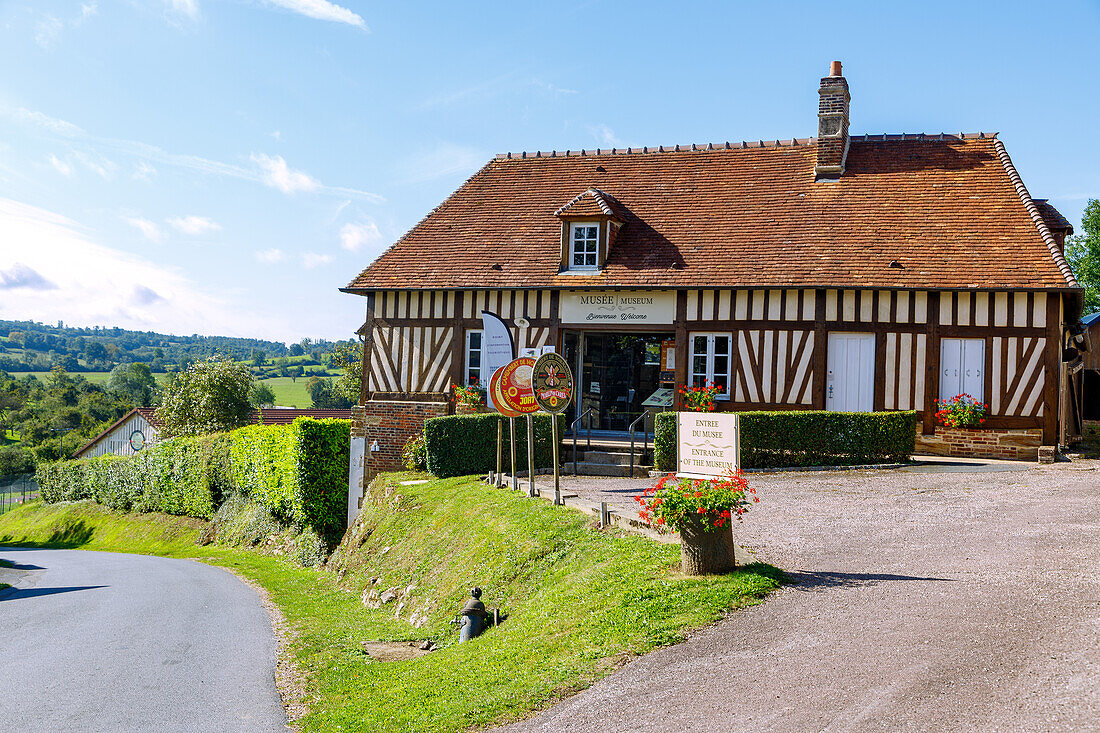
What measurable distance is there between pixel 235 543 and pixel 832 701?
20534mm

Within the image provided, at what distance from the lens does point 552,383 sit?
11.9 meters

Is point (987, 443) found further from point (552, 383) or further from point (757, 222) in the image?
point (552, 383)

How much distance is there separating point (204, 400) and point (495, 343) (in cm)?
1951

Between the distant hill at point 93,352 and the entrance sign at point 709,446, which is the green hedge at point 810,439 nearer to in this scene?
the entrance sign at point 709,446

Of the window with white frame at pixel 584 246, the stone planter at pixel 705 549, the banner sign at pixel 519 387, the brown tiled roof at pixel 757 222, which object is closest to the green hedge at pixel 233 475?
the brown tiled roof at pixel 757 222

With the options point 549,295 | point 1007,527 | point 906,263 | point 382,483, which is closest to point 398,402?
point 382,483

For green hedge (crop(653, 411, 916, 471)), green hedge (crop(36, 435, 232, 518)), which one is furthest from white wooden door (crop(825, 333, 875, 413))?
green hedge (crop(36, 435, 232, 518))

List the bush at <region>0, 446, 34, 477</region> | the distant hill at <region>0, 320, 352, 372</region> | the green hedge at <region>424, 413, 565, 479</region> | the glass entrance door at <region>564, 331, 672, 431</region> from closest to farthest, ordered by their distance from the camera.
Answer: the green hedge at <region>424, 413, 565, 479</region>
the glass entrance door at <region>564, 331, 672, 431</region>
the bush at <region>0, 446, 34, 477</region>
the distant hill at <region>0, 320, 352, 372</region>

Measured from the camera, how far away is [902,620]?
6027 millimetres

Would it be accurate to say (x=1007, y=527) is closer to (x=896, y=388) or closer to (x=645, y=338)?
(x=896, y=388)

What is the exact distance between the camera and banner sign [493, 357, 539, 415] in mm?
12500

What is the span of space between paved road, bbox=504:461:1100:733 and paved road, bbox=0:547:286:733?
10.8 feet

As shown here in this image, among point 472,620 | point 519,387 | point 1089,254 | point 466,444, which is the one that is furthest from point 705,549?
point 1089,254

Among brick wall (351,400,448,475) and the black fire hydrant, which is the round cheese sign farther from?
the black fire hydrant
